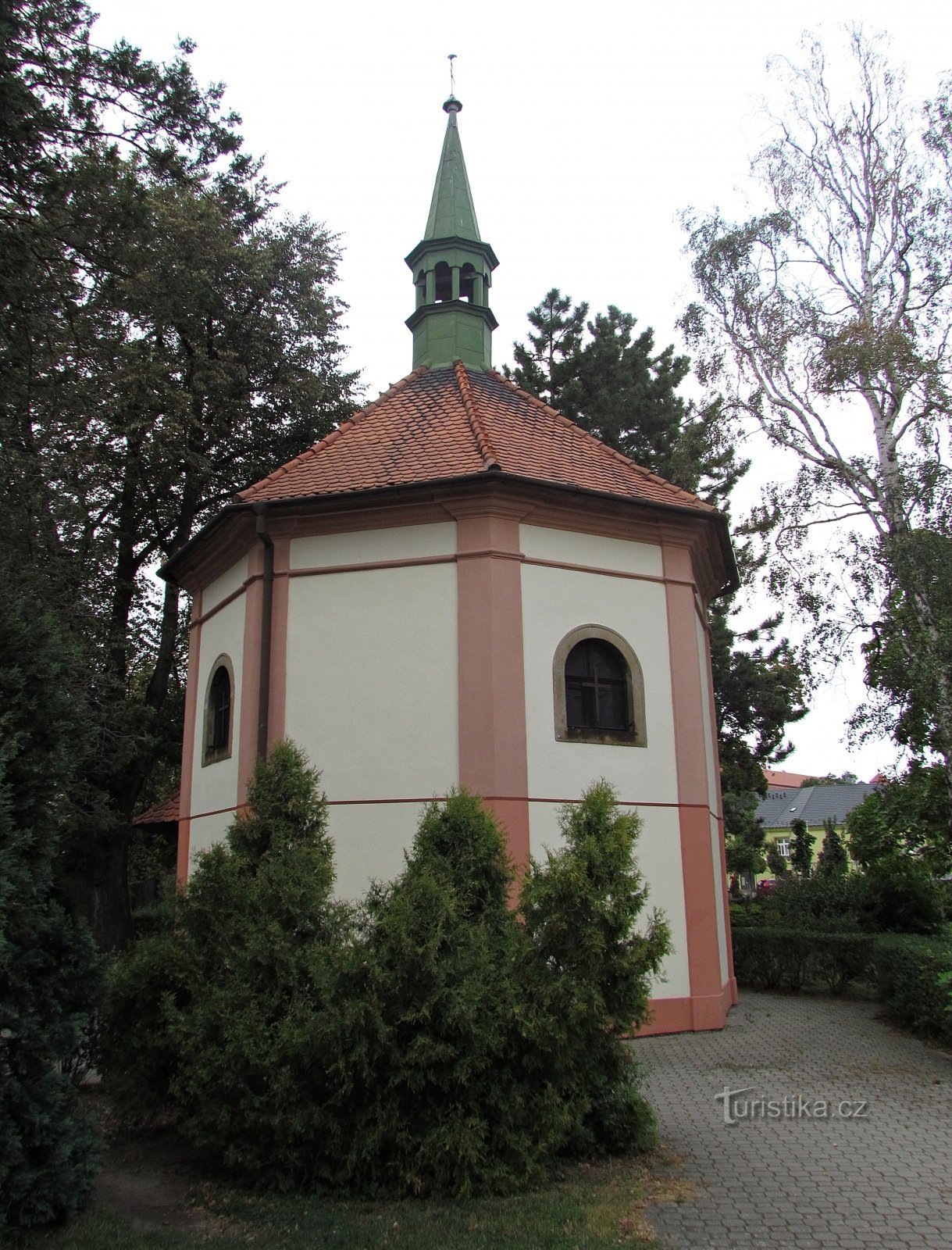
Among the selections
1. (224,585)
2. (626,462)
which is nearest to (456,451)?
(626,462)

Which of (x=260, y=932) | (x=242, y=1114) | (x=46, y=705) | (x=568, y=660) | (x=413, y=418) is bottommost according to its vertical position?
(x=242, y=1114)

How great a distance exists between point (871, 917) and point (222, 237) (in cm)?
1528

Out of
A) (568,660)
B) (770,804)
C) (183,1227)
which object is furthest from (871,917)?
(770,804)

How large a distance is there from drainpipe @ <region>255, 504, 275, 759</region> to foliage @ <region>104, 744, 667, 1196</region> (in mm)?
4749

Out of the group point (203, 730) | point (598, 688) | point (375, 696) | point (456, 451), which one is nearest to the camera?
point (375, 696)

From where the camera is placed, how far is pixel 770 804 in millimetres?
66688

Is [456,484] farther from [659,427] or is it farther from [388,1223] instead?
[659,427]

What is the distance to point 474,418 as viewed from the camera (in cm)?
1216

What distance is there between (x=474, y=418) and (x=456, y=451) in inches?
37.6

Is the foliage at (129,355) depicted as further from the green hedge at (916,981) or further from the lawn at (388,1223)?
the green hedge at (916,981)

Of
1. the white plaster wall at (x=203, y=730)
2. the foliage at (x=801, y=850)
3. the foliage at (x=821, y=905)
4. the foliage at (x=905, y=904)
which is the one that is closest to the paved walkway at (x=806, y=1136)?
the foliage at (x=905, y=904)

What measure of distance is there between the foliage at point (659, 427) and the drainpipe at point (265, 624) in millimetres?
10082

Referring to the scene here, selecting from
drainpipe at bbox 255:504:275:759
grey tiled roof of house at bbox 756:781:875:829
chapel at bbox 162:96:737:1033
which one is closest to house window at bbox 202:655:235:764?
chapel at bbox 162:96:737:1033

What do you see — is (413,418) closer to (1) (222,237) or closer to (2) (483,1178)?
(1) (222,237)
